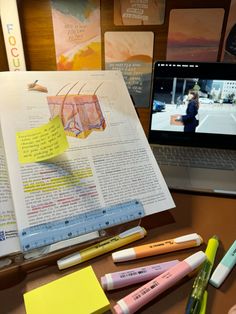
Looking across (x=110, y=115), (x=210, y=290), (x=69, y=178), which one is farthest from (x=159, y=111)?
(x=210, y=290)

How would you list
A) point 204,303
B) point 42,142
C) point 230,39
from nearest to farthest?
point 204,303 < point 42,142 < point 230,39

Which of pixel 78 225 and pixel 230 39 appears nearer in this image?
pixel 78 225

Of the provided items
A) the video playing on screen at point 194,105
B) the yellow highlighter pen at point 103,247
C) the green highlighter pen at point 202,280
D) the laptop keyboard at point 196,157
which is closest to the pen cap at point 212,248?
the green highlighter pen at point 202,280

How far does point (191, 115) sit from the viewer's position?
0.67 metres

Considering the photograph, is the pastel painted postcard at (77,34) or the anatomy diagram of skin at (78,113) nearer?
the anatomy diagram of skin at (78,113)

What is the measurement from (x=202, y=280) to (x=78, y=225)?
8.0 inches

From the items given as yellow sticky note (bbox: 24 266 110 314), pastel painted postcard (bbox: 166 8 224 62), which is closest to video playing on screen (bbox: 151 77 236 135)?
pastel painted postcard (bbox: 166 8 224 62)

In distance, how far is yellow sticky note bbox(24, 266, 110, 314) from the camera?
0.32 meters

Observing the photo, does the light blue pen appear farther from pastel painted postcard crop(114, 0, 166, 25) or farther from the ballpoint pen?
pastel painted postcard crop(114, 0, 166, 25)

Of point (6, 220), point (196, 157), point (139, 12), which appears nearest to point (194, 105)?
point (196, 157)

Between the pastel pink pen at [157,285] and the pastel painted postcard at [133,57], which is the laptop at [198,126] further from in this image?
the pastel pink pen at [157,285]

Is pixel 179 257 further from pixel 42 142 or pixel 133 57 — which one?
pixel 133 57

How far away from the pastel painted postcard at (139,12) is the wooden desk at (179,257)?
1.54 ft

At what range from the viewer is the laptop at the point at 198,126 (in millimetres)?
611
